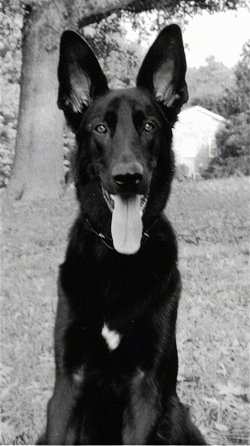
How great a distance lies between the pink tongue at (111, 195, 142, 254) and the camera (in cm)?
248

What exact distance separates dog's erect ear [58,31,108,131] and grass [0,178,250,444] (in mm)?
1470

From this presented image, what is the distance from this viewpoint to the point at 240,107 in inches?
716

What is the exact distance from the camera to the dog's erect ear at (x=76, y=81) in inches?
101

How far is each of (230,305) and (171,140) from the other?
1953mm

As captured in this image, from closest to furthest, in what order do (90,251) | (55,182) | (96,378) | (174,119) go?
1. (96,378)
2. (90,251)
3. (174,119)
4. (55,182)

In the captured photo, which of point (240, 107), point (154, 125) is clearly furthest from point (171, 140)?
point (240, 107)

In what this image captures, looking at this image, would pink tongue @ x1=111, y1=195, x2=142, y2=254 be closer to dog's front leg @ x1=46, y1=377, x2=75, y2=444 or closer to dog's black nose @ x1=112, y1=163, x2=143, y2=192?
dog's black nose @ x1=112, y1=163, x2=143, y2=192

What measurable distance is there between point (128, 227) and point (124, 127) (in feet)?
1.42

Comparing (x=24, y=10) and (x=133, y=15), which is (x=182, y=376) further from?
(x=133, y=15)

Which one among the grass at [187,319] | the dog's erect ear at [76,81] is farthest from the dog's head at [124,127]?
the grass at [187,319]

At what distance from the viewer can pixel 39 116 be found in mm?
8859

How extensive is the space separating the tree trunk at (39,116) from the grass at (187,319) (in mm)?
1266

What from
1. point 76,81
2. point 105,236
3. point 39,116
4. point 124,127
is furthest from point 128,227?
point 39,116

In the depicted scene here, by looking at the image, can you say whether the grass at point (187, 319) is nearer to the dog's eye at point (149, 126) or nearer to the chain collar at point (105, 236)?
the chain collar at point (105, 236)
